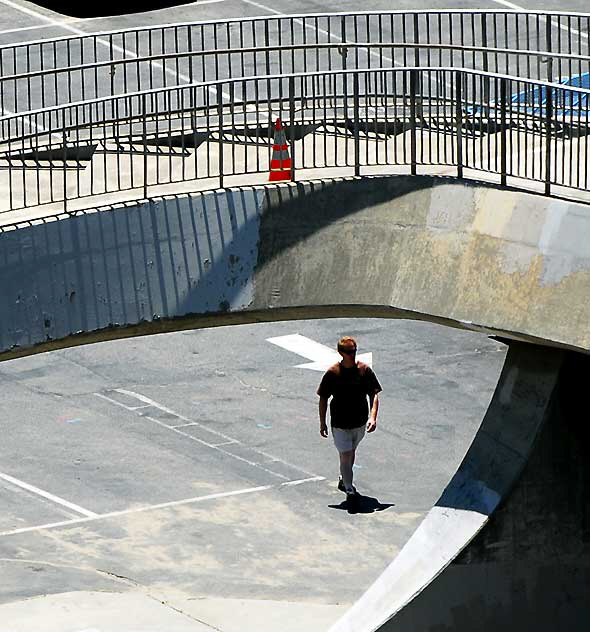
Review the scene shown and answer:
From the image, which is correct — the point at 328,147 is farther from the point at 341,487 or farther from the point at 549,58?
the point at 341,487

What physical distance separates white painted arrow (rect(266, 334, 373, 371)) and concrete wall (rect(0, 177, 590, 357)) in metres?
11.2

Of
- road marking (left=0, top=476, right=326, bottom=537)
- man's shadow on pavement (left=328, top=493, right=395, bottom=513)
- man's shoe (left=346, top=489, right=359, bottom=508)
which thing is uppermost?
man's shoe (left=346, top=489, right=359, bottom=508)

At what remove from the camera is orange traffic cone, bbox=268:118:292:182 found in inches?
598

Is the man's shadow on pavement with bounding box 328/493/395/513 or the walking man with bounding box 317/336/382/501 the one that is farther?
the man's shadow on pavement with bounding box 328/493/395/513

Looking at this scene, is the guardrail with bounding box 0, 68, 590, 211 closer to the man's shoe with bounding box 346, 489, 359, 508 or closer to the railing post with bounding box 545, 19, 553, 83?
the railing post with bounding box 545, 19, 553, 83

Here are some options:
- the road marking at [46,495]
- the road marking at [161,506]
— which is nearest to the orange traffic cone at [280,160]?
the road marking at [161,506]

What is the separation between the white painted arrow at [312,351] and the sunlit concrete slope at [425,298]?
401 inches

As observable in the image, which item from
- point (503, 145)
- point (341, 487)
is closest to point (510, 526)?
point (503, 145)

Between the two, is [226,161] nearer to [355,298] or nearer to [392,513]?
[355,298]

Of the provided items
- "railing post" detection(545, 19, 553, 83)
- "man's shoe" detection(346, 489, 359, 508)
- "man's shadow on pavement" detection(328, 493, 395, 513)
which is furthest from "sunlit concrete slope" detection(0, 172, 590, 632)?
"man's shoe" detection(346, 489, 359, 508)

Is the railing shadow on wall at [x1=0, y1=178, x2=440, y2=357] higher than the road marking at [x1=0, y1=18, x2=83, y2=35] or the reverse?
the reverse

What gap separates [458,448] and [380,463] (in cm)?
117

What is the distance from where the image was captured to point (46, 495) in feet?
71.8

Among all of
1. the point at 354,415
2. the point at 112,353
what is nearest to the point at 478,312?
the point at 354,415
